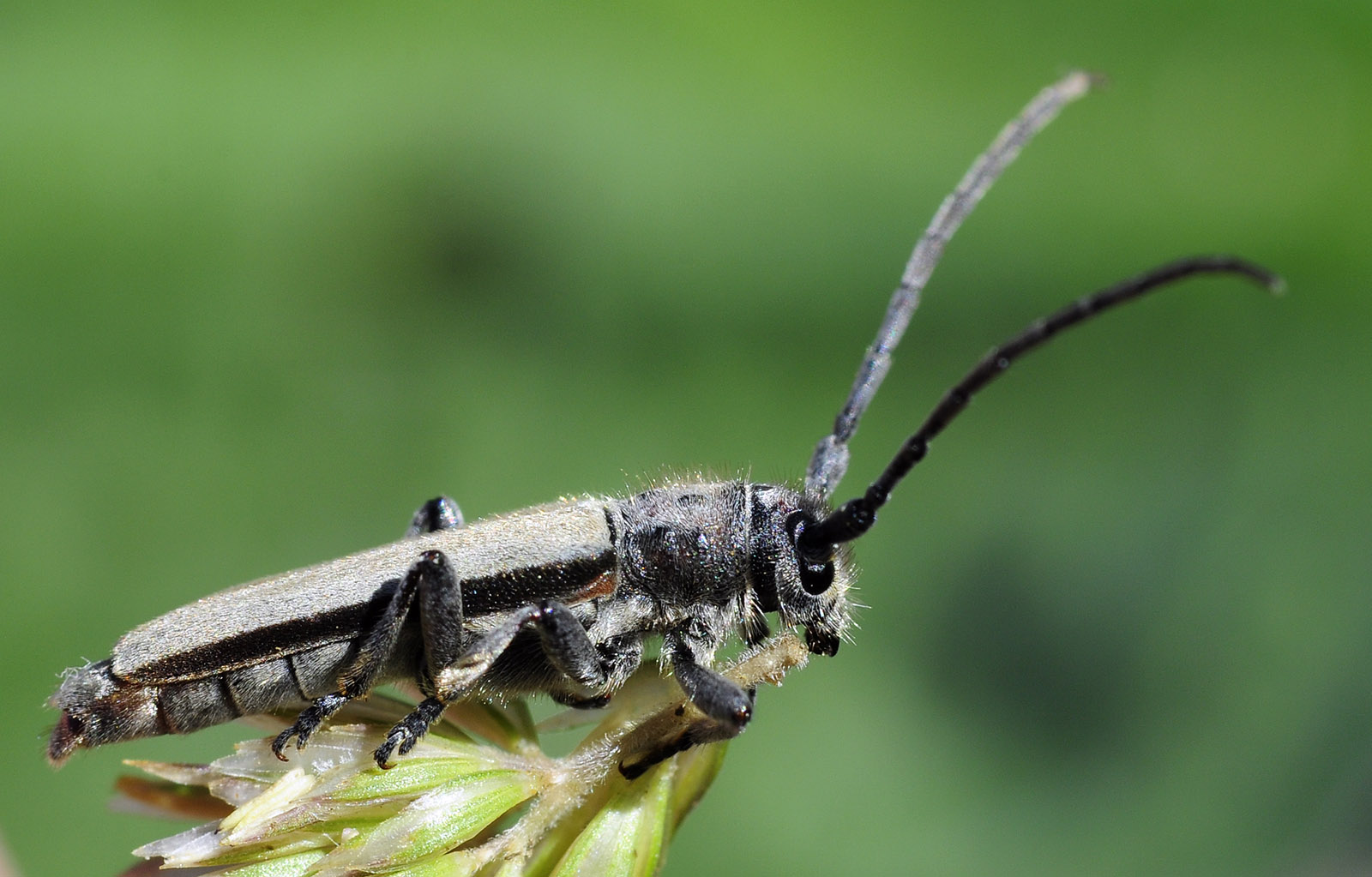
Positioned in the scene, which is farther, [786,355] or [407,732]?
[786,355]

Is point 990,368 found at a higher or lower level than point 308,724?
higher

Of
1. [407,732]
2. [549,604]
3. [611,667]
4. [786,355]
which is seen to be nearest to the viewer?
[407,732]

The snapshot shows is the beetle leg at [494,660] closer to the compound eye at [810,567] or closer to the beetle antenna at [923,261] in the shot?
the compound eye at [810,567]

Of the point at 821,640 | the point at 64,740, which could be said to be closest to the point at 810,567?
the point at 821,640

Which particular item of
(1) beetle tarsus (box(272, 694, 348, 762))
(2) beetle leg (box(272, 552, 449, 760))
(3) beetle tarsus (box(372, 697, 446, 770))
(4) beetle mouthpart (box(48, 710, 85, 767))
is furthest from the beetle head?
(4) beetle mouthpart (box(48, 710, 85, 767))

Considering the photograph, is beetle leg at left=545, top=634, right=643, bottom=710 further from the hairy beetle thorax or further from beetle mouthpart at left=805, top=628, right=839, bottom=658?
beetle mouthpart at left=805, top=628, right=839, bottom=658

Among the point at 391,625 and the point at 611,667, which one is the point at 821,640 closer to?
the point at 611,667

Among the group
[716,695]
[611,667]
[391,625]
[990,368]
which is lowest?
[611,667]
